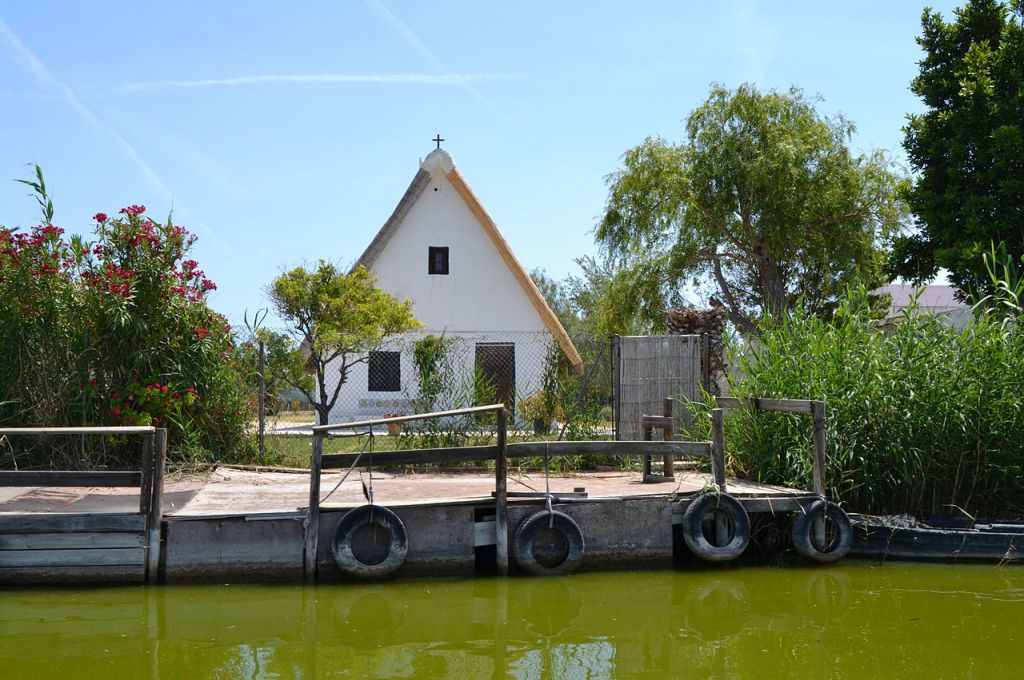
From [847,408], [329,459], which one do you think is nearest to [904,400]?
[847,408]

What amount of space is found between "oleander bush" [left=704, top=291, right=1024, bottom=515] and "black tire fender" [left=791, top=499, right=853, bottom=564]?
39 centimetres

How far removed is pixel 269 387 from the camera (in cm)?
1193

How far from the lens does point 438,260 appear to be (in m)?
20.5

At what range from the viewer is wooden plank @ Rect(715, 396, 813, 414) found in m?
8.45

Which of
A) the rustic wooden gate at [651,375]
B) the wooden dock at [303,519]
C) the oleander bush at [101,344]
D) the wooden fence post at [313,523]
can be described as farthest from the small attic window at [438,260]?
the wooden fence post at [313,523]

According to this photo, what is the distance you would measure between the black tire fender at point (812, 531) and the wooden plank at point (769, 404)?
85 cm

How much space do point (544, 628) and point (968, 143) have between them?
1123 cm


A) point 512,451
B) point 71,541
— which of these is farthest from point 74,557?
point 512,451

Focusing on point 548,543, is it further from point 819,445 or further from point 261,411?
point 261,411

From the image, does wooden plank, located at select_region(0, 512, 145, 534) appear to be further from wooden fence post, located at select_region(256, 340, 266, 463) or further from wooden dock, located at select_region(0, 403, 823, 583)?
wooden fence post, located at select_region(256, 340, 266, 463)

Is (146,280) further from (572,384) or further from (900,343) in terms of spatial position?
(900,343)

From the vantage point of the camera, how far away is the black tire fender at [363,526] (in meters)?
7.45

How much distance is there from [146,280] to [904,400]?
781 centimetres

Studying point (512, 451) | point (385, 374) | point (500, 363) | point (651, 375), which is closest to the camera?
point (512, 451)
